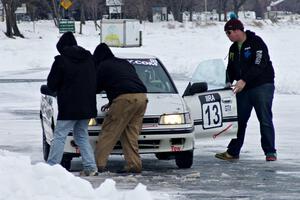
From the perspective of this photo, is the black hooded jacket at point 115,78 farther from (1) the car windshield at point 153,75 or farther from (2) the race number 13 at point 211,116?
(2) the race number 13 at point 211,116

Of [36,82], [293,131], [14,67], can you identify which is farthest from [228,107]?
[14,67]

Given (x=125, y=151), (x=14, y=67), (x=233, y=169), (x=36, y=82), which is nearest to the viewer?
(x=125, y=151)

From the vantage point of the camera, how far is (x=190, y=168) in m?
10.7

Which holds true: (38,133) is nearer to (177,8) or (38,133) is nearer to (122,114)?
(122,114)

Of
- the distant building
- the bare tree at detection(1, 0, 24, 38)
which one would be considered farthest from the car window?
the distant building

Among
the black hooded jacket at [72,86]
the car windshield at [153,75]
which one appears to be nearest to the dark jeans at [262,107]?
the car windshield at [153,75]

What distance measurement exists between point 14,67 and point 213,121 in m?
28.8

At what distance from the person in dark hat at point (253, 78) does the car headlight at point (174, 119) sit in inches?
44.2

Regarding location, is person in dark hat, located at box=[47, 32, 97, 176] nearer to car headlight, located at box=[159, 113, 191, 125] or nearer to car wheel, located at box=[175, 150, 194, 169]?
car headlight, located at box=[159, 113, 191, 125]

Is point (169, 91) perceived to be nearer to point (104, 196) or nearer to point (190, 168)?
point (190, 168)

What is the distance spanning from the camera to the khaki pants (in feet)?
32.3

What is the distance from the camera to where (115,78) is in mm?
10086

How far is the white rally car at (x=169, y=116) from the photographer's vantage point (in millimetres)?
10133

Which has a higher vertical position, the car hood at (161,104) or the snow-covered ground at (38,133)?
the car hood at (161,104)
